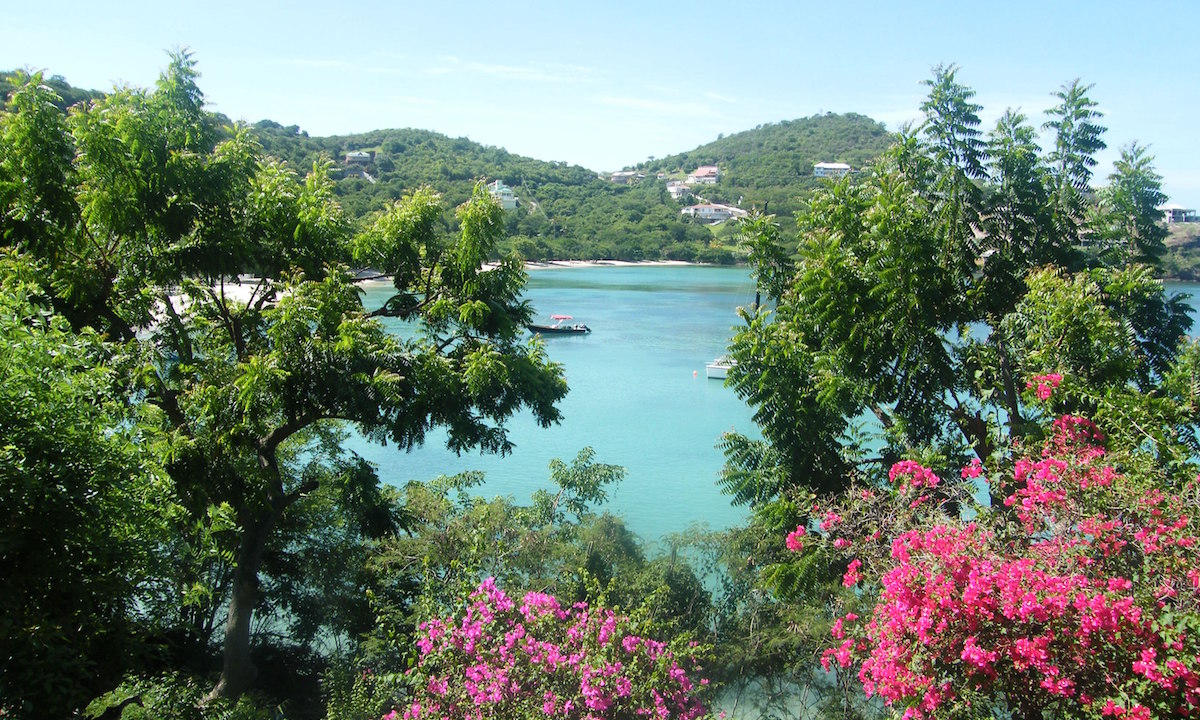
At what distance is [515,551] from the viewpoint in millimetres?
7551

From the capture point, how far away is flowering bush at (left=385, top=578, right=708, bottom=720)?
435 centimetres

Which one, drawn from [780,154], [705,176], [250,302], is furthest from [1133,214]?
[705,176]

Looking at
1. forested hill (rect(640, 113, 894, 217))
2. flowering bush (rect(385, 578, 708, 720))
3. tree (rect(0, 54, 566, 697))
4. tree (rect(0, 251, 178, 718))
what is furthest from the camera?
forested hill (rect(640, 113, 894, 217))

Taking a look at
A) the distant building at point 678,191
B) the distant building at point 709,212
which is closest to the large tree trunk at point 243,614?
the distant building at point 709,212

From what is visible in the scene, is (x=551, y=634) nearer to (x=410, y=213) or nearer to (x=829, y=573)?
(x=829, y=573)

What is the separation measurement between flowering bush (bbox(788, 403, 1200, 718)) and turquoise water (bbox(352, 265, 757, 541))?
3.79 meters

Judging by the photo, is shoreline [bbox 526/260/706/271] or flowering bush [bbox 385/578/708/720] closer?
flowering bush [bbox 385/578/708/720]

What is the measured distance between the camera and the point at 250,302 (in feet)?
24.8

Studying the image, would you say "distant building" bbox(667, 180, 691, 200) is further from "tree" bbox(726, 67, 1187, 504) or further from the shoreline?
"tree" bbox(726, 67, 1187, 504)

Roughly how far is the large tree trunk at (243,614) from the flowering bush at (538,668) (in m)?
3.36

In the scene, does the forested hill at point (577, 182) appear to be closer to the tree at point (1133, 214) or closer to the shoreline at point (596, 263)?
the shoreline at point (596, 263)

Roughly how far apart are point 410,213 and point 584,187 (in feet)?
299

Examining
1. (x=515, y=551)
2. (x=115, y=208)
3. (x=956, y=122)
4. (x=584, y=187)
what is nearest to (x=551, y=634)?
(x=515, y=551)

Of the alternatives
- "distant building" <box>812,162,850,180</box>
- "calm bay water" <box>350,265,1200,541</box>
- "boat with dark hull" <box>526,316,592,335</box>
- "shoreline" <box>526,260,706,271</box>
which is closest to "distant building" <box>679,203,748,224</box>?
"shoreline" <box>526,260,706,271</box>
